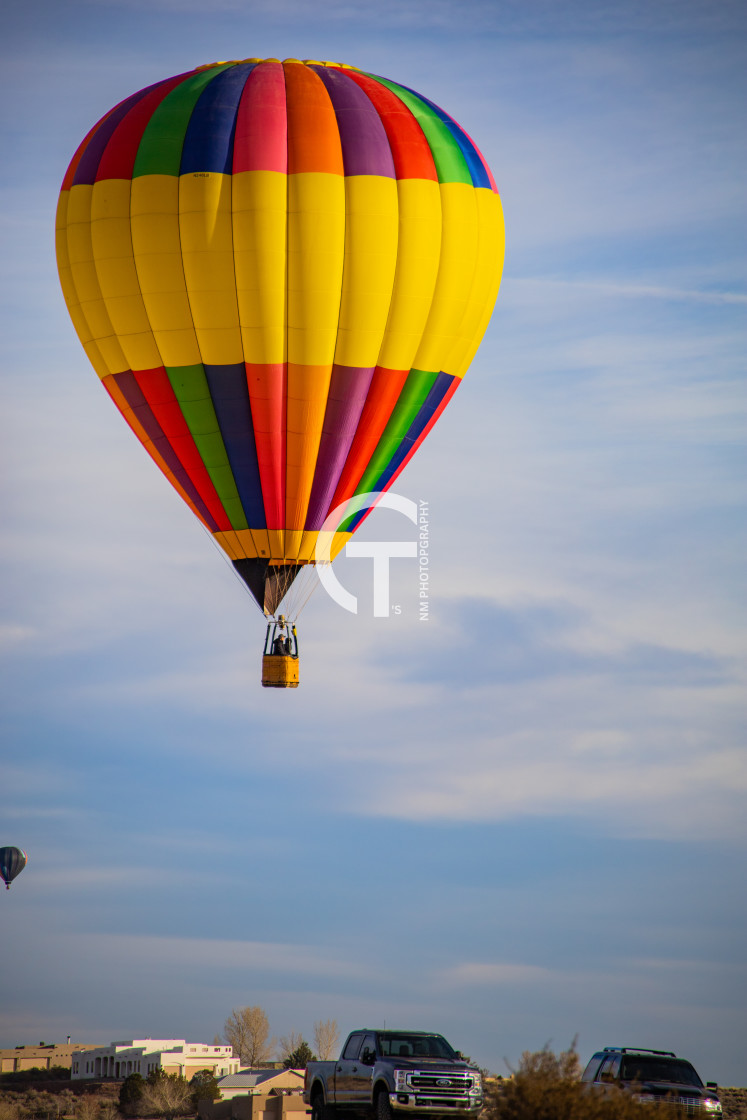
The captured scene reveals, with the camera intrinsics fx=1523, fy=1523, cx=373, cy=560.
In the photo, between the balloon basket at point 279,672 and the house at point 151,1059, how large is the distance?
128 feet

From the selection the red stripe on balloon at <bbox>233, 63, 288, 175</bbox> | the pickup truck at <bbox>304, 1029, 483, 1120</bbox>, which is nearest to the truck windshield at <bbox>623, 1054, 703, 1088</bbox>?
the pickup truck at <bbox>304, 1029, 483, 1120</bbox>

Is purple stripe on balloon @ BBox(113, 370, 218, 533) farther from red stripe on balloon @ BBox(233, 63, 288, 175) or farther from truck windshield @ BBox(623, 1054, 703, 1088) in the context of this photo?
truck windshield @ BBox(623, 1054, 703, 1088)

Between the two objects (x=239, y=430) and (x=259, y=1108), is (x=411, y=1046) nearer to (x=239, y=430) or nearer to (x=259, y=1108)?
(x=259, y=1108)

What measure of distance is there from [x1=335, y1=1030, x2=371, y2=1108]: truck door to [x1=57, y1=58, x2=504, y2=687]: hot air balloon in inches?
438

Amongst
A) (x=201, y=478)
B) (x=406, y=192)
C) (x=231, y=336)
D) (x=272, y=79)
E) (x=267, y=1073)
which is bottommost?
(x=267, y=1073)

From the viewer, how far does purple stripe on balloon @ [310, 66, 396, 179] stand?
34500 millimetres

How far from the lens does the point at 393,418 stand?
36.1m

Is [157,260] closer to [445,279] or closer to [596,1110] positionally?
[445,279]

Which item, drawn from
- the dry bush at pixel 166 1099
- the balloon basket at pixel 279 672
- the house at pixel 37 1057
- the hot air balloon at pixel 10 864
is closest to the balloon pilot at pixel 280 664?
the balloon basket at pixel 279 672

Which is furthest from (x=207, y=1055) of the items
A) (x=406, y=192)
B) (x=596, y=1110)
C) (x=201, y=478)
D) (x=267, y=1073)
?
(x=596, y=1110)

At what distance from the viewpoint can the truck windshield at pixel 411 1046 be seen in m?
23.5

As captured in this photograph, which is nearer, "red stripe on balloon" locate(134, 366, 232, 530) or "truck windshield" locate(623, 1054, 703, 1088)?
"truck windshield" locate(623, 1054, 703, 1088)

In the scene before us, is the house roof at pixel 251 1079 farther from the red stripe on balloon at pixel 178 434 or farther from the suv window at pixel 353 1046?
the suv window at pixel 353 1046

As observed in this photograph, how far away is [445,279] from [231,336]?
207 inches
